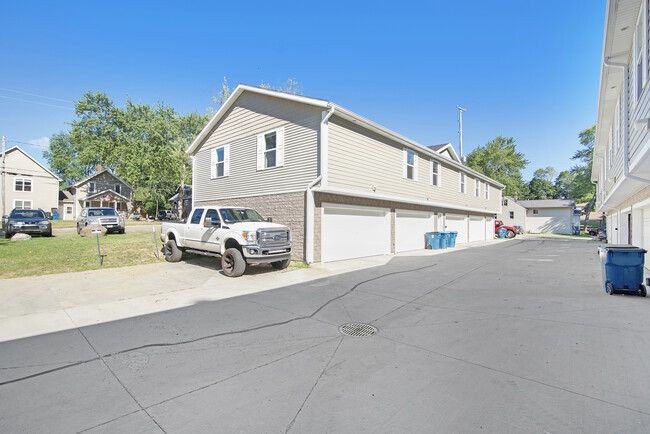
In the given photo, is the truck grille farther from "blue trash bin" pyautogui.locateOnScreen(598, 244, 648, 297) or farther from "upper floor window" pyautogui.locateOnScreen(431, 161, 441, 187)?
"upper floor window" pyautogui.locateOnScreen(431, 161, 441, 187)

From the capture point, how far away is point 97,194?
128ft

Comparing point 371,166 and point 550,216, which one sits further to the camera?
point 550,216

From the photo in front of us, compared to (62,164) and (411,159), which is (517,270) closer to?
(411,159)

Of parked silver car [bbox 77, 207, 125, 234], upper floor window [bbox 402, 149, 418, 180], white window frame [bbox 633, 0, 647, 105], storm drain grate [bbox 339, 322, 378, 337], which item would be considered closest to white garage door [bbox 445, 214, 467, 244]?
upper floor window [bbox 402, 149, 418, 180]

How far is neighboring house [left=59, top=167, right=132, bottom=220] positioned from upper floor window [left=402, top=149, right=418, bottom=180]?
40.5m

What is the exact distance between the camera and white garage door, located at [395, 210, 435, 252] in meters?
15.1

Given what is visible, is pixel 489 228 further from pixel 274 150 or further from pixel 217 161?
pixel 217 161

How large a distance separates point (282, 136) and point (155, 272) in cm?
666

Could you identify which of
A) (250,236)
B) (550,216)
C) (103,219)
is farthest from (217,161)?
(550,216)

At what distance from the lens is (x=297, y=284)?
25.4ft

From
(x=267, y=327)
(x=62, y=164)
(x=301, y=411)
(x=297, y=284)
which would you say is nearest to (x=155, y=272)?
(x=297, y=284)

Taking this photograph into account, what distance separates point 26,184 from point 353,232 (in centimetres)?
4256

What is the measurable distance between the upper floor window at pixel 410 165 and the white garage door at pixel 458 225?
622cm

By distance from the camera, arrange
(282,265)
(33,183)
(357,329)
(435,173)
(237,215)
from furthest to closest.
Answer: (33,183) → (435,173) → (282,265) → (237,215) → (357,329)
